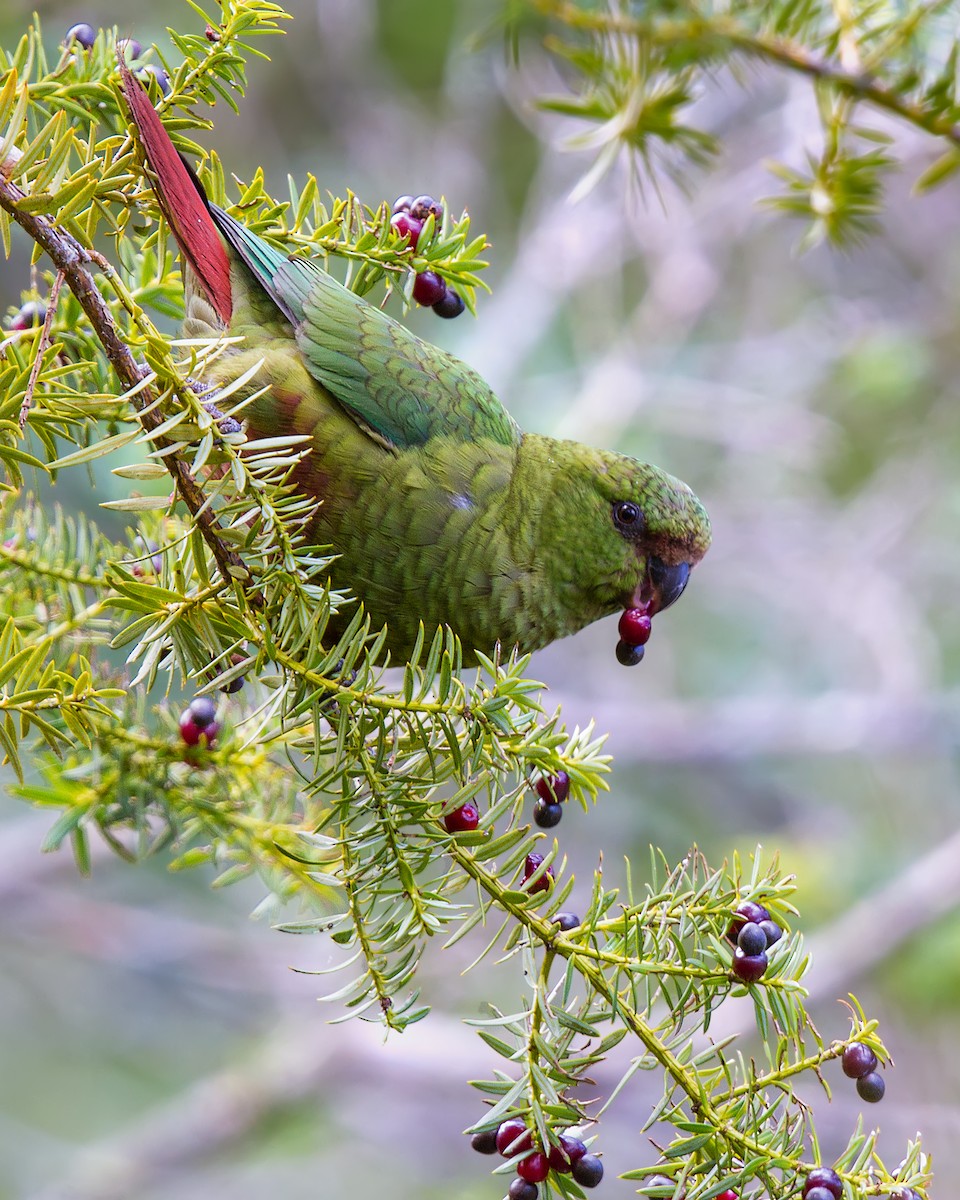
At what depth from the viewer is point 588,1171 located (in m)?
0.95

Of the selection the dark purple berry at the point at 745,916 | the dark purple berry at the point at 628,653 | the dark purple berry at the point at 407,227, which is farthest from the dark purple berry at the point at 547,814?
the dark purple berry at the point at 407,227

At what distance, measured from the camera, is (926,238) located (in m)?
5.51

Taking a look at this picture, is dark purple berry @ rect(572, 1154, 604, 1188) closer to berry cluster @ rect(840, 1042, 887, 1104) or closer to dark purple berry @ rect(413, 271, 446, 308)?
berry cluster @ rect(840, 1042, 887, 1104)

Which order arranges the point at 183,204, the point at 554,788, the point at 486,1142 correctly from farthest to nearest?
the point at 183,204
the point at 554,788
the point at 486,1142

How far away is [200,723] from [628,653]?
753 millimetres

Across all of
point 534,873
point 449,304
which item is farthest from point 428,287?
point 534,873

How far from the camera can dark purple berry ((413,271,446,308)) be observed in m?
1.35

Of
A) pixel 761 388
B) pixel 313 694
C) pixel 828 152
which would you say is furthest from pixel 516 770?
pixel 761 388

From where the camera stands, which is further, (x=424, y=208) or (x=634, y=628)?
(x=634, y=628)

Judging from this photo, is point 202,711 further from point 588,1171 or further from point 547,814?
point 588,1171

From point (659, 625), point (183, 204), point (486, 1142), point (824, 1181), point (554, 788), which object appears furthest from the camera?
point (659, 625)

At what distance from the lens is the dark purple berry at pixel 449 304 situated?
4.53 feet

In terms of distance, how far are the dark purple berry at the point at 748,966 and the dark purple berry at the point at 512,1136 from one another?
0.72ft

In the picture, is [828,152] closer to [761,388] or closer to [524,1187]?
[524,1187]
